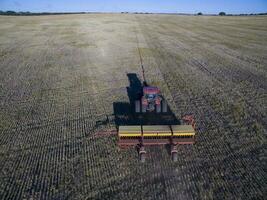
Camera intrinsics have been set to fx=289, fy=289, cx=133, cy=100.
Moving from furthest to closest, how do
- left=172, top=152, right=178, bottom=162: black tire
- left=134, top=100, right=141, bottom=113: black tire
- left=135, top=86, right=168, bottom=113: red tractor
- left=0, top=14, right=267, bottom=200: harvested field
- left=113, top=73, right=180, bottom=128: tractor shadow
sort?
left=135, top=86, right=168, bottom=113: red tractor → left=134, top=100, right=141, bottom=113: black tire → left=113, top=73, right=180, bottom=128: tractor shadow → left=172, top=152, right=178, bottom=162: black tire → left=0, top=14, right=267, bottom=200: harvested field

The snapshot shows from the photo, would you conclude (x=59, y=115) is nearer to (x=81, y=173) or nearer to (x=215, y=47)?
(x=81, y=173)

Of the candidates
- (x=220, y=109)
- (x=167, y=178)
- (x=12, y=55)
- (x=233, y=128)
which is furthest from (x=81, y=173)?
(x=12, y=55)

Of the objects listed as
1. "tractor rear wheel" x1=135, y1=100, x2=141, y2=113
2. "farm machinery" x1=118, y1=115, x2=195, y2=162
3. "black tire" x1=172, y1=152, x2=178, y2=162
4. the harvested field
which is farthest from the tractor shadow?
"black tire" x1=172, y1=152, x2=178, y2=162

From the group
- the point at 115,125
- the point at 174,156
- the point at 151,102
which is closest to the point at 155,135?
the point at 174,156

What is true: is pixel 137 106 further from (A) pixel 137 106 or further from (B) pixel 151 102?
(B) pixel 151 102

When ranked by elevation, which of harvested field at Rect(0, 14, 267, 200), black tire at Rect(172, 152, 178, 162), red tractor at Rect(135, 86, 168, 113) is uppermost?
red tractor at Rect(135, 86, 168, 113)

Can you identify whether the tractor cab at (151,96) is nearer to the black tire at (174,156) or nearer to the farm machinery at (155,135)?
the farm machinery at (155,135)

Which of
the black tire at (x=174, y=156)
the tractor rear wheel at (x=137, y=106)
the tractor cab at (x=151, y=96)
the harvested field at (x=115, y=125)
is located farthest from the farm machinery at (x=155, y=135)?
the tractor cab at (x=151, y=96)

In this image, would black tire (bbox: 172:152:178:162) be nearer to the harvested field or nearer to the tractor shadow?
the harvested field
